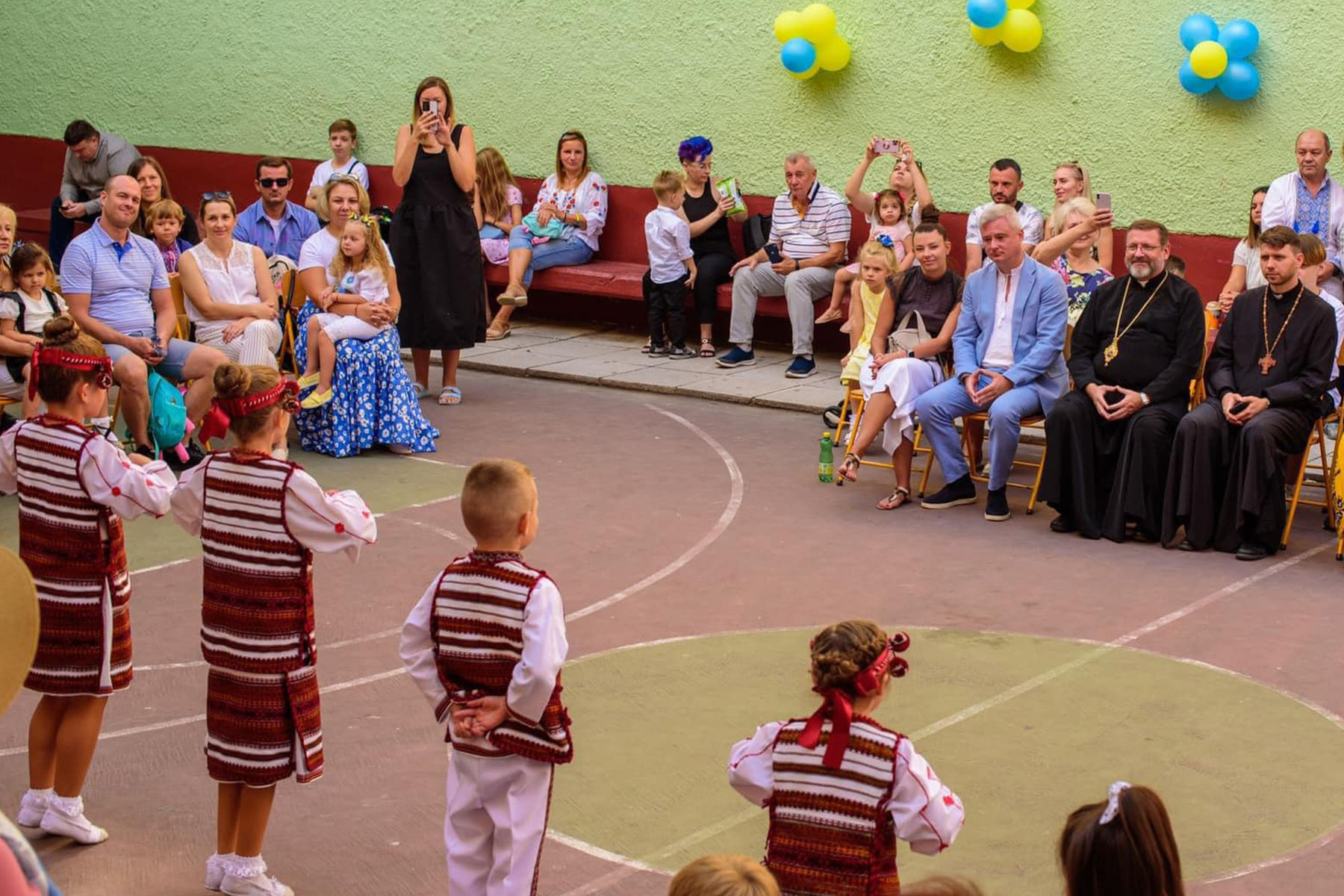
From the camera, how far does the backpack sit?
553 inches

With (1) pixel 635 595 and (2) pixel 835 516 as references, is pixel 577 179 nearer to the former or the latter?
(2) pixel 835 516

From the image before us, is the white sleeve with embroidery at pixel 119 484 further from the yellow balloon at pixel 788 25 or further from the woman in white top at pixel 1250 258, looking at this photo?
the yellow balloon at pixel 788 25

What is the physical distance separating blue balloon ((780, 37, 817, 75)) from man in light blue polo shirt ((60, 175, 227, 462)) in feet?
18.1

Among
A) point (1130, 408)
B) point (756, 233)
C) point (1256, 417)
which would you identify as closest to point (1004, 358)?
point (1130, 408)

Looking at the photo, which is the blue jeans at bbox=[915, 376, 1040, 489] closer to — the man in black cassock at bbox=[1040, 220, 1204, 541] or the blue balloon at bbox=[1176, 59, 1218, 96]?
the man in black cassock at bbox=[1040, 220, 1204, 541]

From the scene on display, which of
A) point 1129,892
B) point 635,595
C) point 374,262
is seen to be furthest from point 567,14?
point 1129,892

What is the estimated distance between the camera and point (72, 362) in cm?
554

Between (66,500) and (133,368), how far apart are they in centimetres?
508

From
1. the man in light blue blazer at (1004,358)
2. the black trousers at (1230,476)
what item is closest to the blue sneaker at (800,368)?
the man in light blue blazer at (1004,358)

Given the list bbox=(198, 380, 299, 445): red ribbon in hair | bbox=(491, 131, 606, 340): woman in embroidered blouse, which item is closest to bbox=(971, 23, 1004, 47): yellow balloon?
bbox=(491, 131, 606, 340): woman in embroidered blouse

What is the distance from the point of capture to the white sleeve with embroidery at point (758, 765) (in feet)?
13.2

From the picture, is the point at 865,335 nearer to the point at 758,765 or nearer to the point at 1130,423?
the point at 1130,423

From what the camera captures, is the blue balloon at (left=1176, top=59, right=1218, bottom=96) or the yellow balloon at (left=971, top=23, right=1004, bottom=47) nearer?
the blue balloon at (left=1176, top=59, right=1218, bottom=96)

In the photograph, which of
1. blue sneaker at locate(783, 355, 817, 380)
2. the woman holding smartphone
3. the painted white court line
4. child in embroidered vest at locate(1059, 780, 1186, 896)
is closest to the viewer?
child in embroidered vest at locate(1059, 780, 1186, 896)
